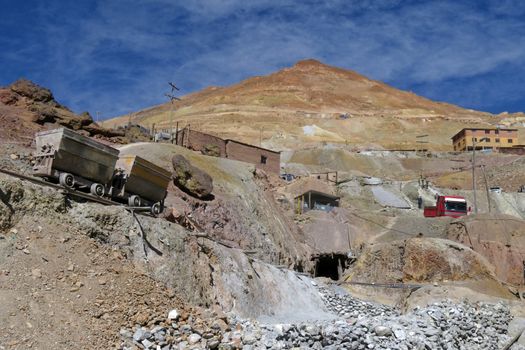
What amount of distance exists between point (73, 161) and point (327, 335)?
792 cm

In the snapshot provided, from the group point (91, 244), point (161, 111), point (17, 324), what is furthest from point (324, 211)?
point (161, 111)

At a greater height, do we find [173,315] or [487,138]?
[487,138]

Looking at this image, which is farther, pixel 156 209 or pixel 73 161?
pixel 156 209

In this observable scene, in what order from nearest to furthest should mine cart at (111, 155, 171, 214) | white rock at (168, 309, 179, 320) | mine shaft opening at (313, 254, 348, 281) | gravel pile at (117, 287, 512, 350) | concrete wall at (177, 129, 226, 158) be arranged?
gravel pile at (117, 287, 512, 350) → white rock at (168, 309, 179, 320) → mine cart at (111, 155, 171, 214) → mine shaft opening at (313, 254, 348, 281) → concrete wall at (177, 129, 226, 158)

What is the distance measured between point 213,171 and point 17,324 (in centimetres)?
2069

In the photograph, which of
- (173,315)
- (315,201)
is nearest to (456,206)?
(315,201)

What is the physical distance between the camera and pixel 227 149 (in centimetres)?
4103

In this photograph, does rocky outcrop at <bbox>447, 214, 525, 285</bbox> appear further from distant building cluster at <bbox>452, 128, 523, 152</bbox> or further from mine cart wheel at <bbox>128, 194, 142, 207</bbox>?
distant building cluster at <bbox>452, 128, 523, 152</bbox>

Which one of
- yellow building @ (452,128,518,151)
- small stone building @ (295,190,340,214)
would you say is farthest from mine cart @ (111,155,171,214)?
yellow building @ (452,128,518,151)

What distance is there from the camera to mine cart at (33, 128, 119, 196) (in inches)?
576

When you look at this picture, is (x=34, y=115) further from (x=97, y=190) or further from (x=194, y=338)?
(x=194, y=338)

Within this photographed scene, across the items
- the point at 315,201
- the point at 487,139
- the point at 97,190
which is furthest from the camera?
the point at 487,139

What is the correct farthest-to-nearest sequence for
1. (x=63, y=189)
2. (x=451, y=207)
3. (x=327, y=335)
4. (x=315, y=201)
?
(x=451, y=207)
(x=315, y=201)
(x=63, y=189)
(x=327, y=335)

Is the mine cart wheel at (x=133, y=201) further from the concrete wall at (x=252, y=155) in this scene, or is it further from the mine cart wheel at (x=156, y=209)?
the concrete wall at (x=252, y=155)
